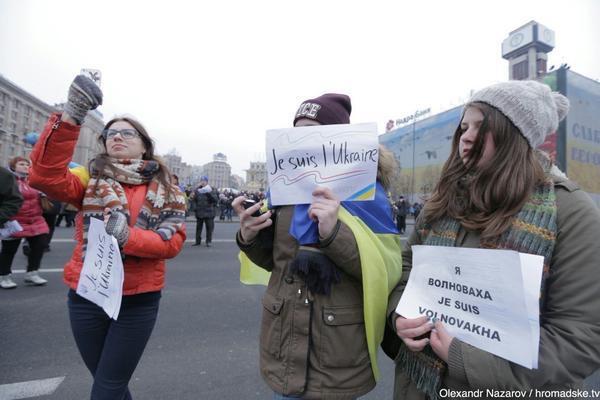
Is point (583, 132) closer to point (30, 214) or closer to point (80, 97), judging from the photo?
point (80, 97)

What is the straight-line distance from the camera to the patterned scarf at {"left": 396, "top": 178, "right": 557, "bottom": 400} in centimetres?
106

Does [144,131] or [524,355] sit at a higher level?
[144,131]

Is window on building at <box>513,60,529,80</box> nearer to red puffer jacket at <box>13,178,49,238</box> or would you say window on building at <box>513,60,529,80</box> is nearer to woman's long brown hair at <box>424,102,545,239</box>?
red puffer jacket at <box>13,178,49,238</box>

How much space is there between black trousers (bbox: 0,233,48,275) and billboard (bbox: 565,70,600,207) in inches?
278

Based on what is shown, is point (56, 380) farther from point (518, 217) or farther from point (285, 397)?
point (518, 217)

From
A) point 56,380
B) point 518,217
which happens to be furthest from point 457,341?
point 56,380

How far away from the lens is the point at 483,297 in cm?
105

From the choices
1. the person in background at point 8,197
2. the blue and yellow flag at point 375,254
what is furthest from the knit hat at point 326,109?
the person in background at point 8,197

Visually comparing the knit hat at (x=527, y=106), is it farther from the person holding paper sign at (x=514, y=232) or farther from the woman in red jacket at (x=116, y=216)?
the woman in red jacket at (x=116, y=216)

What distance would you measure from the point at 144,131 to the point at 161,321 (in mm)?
2854

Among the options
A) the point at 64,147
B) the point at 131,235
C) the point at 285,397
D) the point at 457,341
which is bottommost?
the point at 285,397

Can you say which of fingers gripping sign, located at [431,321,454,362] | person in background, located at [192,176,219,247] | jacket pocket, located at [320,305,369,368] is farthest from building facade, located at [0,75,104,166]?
fingers gripping sign, located at [431,321,454,362]

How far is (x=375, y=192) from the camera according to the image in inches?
56.7

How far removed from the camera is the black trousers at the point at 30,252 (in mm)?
4932
